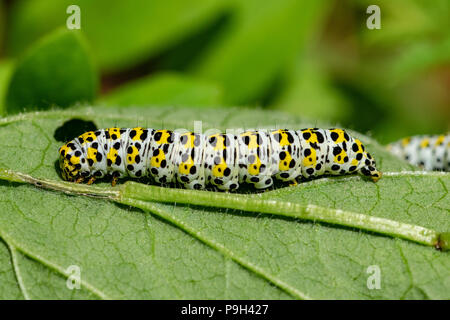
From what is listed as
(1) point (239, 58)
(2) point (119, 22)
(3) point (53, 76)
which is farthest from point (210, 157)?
(2) point (119, 22)

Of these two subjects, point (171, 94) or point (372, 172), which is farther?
point (171, 94)

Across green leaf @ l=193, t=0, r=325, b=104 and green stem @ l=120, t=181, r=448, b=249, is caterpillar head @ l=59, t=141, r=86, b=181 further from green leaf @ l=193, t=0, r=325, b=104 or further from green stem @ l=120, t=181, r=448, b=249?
green leaf @ l=193, t=0, r=325, b=104

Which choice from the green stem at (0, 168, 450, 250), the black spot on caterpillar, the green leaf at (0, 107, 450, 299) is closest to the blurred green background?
the black spot on caterpillar

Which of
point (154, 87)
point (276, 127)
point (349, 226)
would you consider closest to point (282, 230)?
point (349, 226)

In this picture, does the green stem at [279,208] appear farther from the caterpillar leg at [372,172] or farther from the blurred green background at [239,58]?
the blurred green background at [239,58]

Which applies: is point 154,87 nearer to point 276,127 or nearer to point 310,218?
point 276,127

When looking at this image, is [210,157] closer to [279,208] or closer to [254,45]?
[279,208]

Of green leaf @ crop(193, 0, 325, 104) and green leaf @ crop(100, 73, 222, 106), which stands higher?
green leaf @ crop(193, 0, 325, 104)
